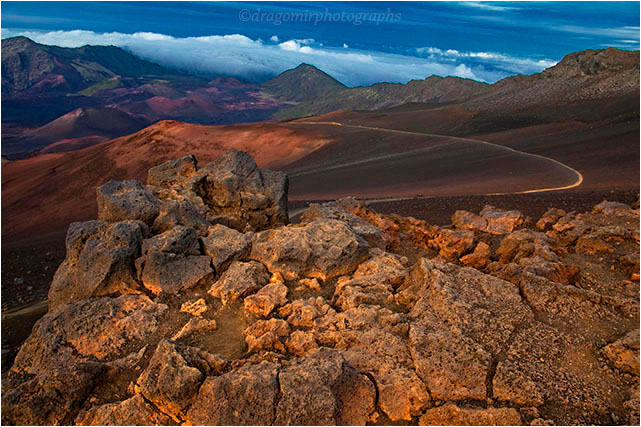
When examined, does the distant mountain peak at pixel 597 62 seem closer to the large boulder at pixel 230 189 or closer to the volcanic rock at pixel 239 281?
the large boulder at pixel 230 189

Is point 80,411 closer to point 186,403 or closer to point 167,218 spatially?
point 186,403

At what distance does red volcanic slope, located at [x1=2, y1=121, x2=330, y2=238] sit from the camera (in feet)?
88.5

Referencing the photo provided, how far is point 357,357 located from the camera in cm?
485

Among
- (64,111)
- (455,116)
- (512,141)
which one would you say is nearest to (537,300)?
(512,141)

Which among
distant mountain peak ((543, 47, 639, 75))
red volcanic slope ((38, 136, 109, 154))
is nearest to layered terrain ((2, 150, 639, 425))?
distant mountain peak ((543, 47, 639, 75))

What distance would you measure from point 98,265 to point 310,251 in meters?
3.46

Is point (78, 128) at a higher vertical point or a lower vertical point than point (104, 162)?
higher

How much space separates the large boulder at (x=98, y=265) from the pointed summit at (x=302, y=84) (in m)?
172

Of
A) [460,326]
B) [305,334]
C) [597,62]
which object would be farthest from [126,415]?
[597,62]

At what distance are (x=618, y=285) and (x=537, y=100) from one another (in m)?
52.9

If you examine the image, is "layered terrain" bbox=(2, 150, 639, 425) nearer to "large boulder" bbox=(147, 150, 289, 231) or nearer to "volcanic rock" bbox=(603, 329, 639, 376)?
"volcanic rock" bbox=(603, 329, 639, 376)

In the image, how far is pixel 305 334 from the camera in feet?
17.1

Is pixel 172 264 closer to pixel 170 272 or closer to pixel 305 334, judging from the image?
pixel 170 272

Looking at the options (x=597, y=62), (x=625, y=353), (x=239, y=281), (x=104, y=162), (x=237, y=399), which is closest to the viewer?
(x=237, y=399)
